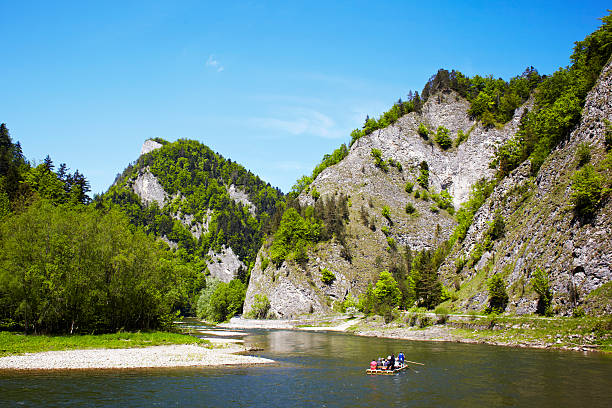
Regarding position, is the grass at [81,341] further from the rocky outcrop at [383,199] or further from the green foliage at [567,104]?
the green foliage at [567,104]

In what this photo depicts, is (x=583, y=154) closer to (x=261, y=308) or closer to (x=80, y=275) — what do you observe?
(x=80, y=275)

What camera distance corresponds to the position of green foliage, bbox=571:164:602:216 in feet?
187

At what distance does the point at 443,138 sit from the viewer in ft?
527

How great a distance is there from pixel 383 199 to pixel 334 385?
119 metres

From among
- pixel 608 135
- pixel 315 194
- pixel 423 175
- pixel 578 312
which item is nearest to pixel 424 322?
pixel 578 312

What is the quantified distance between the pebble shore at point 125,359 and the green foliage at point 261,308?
245ft

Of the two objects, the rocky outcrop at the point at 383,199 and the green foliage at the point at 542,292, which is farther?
the rocky outcrop at the point at 383,199

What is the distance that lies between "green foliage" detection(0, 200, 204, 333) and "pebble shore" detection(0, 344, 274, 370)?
9.45m

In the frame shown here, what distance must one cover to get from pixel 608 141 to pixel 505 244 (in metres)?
24.4

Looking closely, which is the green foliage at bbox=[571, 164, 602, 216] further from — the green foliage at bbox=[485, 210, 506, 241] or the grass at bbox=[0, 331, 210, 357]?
the grass at bbox=[0, 331, 210, 357]

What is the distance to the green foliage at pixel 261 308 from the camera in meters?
123

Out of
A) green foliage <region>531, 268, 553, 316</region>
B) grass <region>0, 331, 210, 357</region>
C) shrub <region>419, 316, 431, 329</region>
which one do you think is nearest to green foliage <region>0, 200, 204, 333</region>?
grass <region>0, 331, 210, 357</region>

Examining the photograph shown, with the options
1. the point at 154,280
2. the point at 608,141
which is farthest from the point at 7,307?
the point at 608,141

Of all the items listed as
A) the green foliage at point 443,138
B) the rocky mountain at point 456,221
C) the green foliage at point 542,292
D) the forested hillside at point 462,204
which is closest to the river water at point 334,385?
the green foliage at point 542,292
